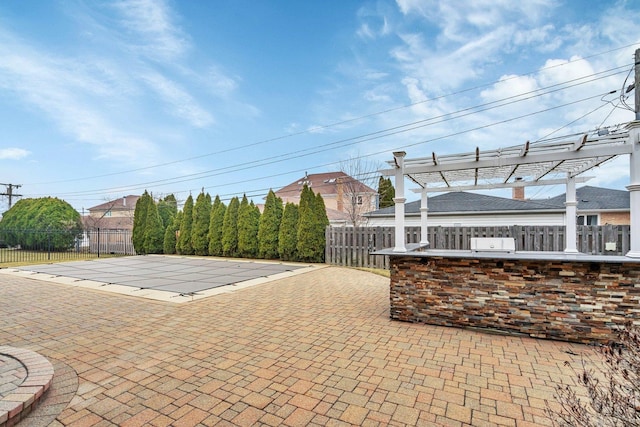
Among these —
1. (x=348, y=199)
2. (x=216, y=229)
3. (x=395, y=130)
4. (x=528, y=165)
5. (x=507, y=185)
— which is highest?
(x=395, y=130)

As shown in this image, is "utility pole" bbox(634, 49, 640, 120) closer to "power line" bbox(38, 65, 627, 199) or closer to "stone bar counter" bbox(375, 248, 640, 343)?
"power line" bbox(38, 65, 627, 199)

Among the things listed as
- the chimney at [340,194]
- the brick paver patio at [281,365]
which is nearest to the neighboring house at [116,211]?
the chimney at [340,194]

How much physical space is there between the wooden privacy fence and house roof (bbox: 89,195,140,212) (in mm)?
35620

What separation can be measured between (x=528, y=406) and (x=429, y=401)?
0.72m

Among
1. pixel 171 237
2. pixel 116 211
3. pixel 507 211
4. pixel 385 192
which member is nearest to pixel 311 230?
pixel 171 237

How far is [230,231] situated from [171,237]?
4.38 m

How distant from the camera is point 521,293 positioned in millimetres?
3955

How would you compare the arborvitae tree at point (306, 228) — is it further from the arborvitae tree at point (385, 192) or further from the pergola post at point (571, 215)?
the arborvitae tree at point (385, 192)

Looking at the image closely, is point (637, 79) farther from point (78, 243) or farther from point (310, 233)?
point (78, 243)

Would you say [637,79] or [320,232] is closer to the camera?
[637,79]

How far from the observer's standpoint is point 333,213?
87.1 ft

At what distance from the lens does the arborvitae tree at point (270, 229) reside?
13.5m

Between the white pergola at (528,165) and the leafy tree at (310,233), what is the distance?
5.60 m

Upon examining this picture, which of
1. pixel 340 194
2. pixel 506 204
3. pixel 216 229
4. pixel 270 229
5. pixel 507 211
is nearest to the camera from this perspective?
pixel 270 229
